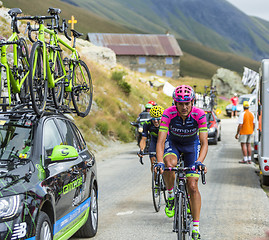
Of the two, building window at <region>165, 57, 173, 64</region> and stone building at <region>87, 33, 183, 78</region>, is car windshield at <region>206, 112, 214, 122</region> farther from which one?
building window at <region>165, 57, 173, 64</region>

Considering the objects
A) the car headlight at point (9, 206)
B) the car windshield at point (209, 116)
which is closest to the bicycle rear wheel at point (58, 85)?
the car headlight at point (9, 206)

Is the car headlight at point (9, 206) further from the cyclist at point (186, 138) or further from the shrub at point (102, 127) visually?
the shrub at point (102, 127)

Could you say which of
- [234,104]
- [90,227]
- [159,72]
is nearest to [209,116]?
[90,227]

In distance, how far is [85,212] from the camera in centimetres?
760

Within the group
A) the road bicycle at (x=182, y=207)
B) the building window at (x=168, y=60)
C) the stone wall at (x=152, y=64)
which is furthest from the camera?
the building window at (x=168, y=60)

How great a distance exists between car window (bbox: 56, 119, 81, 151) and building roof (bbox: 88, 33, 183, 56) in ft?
280

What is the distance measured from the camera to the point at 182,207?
22.0 feet

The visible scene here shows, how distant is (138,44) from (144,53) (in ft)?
14.4

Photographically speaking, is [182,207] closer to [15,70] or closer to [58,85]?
[15,70]

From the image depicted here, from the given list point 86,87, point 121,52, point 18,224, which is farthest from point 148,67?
point 18,224

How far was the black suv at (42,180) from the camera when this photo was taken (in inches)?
199

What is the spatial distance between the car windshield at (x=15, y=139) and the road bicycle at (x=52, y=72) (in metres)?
0.40

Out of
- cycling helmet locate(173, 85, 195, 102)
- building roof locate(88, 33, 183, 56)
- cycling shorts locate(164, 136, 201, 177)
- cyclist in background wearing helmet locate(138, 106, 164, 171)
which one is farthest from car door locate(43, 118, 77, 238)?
building roof locate(88, 33, 183, 56)

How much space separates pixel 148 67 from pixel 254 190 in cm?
8234
